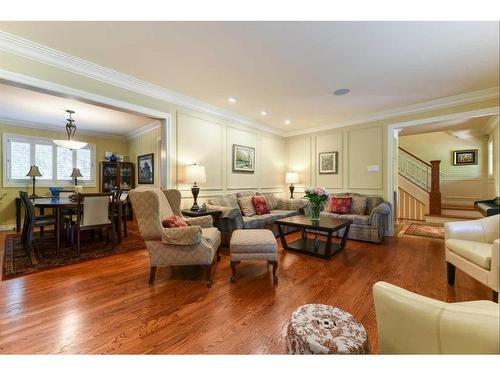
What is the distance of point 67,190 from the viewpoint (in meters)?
5.35

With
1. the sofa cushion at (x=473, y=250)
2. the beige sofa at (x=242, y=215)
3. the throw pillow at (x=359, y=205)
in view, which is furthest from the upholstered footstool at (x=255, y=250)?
the throw pillow at (x=359, y=205)

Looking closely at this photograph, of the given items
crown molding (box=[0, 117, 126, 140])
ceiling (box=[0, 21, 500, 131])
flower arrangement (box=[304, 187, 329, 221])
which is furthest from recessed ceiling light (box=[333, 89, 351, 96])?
crown molding (box=[0, 117, 126, 140])

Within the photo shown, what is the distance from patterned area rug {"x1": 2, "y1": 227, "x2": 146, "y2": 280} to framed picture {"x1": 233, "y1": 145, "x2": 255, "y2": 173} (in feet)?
7.71

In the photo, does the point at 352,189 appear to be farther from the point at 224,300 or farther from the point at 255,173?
the point at 224,300

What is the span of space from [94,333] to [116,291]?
64 cm

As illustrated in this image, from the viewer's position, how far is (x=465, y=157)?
632 centimetres

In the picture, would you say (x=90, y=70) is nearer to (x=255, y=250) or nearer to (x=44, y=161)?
(x=255, y=250)

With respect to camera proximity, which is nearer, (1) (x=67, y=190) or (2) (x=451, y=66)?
(2) (x=451, y=66)

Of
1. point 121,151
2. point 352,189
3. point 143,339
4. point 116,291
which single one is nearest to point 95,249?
point 116,291

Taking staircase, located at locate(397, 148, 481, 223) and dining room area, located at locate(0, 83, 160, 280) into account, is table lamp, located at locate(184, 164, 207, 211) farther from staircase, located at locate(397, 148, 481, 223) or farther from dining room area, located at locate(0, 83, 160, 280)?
staircase, located at locate(397, 148, 481, 223)

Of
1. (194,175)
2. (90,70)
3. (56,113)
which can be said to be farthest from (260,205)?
(56,113)

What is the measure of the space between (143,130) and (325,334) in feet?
19.8

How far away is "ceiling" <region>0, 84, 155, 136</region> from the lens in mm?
3617
